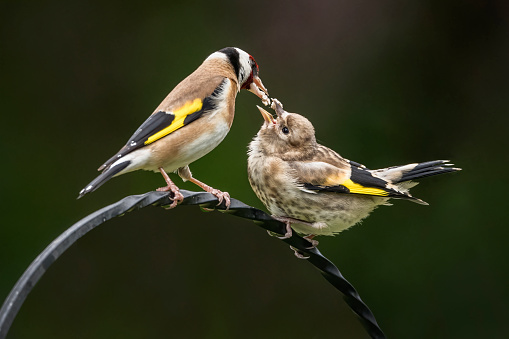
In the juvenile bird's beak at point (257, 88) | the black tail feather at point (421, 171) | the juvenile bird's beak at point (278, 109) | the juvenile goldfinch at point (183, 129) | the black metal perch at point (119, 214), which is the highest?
the juvenile bird's beak at point (257, 88)

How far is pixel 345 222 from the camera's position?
240 cm

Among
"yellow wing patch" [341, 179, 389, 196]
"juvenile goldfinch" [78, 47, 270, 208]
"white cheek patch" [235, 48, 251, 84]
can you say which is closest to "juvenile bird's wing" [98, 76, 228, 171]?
"juvenile goldfinch" [78, 47, 270, 208]

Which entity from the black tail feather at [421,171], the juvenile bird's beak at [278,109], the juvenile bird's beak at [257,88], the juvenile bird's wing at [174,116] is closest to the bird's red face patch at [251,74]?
the juvenile bird's beak at [257,88]

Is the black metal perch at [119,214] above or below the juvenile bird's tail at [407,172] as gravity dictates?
below

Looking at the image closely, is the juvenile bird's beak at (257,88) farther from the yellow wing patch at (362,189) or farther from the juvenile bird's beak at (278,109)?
the yellow wing patch at (362,189)

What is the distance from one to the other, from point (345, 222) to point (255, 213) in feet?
2.50

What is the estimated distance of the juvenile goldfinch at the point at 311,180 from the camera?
2.31 meters

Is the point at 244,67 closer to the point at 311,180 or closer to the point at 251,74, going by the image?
the point at 251,74

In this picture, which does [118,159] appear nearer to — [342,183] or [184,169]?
[184,169]

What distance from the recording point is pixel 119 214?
51.1 inches

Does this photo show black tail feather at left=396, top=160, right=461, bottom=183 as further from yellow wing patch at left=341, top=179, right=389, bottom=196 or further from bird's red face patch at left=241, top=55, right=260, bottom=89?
bird's red face patch at left=241, top=55, right=260, bottom=89

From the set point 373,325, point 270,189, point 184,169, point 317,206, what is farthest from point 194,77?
point 373,325

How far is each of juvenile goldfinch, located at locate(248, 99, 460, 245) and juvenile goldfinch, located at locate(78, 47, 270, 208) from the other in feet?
0.80

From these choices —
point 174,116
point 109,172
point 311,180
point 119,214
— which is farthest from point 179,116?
point 119,214
